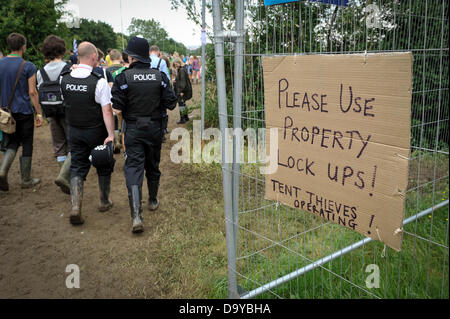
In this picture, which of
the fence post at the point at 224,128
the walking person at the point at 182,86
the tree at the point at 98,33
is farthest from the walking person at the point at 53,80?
the tree at the point at 98,33

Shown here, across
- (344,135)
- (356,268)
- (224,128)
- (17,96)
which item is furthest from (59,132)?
(344,135)

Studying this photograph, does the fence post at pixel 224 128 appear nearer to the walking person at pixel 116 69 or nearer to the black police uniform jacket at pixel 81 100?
the black police uniform jacket at pixel 81 100

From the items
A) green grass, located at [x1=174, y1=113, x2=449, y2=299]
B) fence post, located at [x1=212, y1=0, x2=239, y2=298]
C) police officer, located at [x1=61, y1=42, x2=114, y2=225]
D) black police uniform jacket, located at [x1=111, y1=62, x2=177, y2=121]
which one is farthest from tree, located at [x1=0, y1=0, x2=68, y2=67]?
fence post, located at [x1=212, y1=0, x2=239, y2=298]

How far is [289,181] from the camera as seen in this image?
2.07 metres

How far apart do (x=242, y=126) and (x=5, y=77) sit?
13.7 feet

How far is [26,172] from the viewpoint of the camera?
5355mm

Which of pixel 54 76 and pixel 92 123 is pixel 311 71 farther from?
pixel 54 76

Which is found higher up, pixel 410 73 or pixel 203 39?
pixel 203 39

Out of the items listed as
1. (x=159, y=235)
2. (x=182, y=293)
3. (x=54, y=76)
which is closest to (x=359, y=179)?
(x=182, y=293)

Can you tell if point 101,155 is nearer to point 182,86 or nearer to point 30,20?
point 182,86

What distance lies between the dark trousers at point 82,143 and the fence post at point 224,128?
2150 millimetres

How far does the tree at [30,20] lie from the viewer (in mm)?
10141

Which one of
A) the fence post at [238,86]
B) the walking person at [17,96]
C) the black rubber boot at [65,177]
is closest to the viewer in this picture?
the fence post at [238,86]
